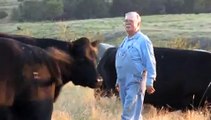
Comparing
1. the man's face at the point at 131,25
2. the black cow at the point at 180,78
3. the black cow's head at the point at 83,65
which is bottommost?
the black cow at the point at 180,78

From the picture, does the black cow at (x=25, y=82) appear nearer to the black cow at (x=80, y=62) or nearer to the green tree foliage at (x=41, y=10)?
the black cow at (x=80, y=62)

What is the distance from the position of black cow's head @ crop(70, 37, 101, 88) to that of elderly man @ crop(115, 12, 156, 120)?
51 cm

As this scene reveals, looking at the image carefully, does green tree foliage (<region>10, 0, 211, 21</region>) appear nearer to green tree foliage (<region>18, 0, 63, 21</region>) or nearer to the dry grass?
green tree foliage (<region>18, 0, 63, 21</region>)

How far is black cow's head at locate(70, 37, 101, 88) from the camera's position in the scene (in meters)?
9.24

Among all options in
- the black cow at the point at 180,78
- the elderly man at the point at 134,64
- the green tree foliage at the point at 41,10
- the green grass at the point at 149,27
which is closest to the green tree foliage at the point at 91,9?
the green tree foliage at the point at 41,10

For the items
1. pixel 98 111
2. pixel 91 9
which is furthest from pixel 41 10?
pixel 98 111

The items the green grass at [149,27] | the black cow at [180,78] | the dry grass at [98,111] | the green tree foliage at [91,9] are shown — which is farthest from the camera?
the green tree foliage at [91,9]

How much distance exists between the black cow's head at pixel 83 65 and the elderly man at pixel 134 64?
51 centimetres

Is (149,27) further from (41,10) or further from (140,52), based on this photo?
(140,52)

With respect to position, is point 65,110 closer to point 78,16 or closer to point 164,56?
point 164,56

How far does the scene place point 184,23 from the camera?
55906 mm

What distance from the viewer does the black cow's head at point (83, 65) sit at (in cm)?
924

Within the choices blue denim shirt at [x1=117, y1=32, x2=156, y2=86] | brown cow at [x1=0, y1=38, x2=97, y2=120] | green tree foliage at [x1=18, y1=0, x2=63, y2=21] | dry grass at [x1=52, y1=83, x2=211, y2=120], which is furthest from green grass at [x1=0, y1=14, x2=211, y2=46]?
brown cow at [x1=0, y1=38, x2=97, y2=120]

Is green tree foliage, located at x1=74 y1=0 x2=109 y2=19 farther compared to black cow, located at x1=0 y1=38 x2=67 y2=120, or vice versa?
green tree foliage, located at x1=74 y1=0 x2=109 y2=19
